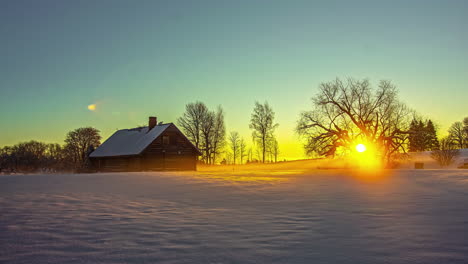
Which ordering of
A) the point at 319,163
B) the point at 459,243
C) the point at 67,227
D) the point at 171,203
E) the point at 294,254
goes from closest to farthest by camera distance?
the point at 294,254 → the point at 459,243 → the point at 67,227 → the point at 171,203 → the point at 319,163

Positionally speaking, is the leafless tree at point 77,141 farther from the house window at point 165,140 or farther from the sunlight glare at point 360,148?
the sunlight glare at point 360,148

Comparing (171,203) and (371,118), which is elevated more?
(371,118)

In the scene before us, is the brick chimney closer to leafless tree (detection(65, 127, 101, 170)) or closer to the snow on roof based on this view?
the snow on roof

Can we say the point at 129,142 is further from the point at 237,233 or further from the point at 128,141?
the point at 237,233

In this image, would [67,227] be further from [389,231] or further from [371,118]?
[371,118]

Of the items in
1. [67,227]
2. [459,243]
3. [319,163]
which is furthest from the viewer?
[319,163]

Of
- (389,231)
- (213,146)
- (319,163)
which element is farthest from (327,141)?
(389,231)

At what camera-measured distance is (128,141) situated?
38.6 meters

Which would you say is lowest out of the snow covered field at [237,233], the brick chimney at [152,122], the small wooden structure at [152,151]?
the snow covered field at [237,233]

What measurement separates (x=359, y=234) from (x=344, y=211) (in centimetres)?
218

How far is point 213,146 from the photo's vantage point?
48781 mm

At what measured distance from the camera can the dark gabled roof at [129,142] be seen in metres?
35.2

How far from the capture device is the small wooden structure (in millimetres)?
34750

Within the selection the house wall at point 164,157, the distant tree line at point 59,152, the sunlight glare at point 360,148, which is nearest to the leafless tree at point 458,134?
the sunlight glare at point 360,148
